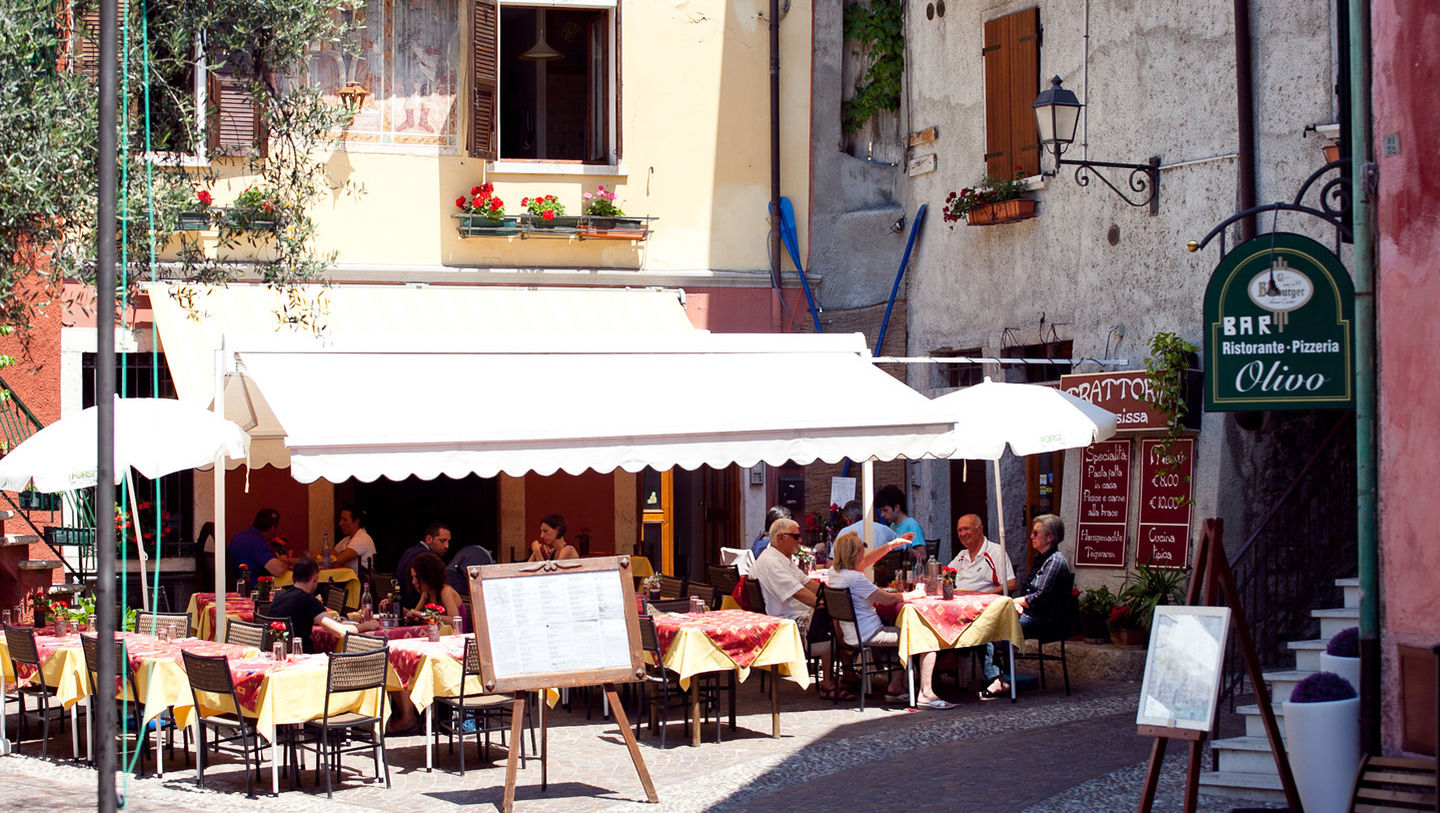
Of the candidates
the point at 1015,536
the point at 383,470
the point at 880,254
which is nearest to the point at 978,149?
the point at 880,254

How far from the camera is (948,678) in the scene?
12.5 metres

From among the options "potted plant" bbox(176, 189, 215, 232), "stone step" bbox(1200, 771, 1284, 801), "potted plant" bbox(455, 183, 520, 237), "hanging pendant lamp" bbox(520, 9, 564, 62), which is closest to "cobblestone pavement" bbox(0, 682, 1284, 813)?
"stone step" bbox(1200, 771, 1284, 801)

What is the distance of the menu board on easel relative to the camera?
8.41 m

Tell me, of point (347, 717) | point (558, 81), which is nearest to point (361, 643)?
point (347, 717)

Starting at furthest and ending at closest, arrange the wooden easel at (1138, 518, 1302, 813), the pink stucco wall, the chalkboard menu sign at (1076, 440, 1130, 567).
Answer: the chalkboard menu sign at (1076, 440, 1130, 567) < the pink stucco wall < the wooden easel at (1138, 518, 1302, 813)

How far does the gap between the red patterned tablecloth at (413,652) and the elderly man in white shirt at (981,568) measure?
3.91 m

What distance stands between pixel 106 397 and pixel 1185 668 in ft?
14.5

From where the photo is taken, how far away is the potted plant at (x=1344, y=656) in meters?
7.83

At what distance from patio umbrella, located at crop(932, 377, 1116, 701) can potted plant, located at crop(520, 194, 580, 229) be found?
5.29 metres

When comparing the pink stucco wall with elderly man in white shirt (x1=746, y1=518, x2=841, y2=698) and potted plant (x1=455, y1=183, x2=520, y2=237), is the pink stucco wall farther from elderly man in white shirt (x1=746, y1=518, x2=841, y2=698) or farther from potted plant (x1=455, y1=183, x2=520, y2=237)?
potted plant (x1=455, y1=183, x2=520, y2=237)

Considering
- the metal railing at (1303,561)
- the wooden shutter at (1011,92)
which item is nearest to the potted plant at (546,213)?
the wooden shutter at (1011,92)

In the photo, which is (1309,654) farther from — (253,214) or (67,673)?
(253,214)

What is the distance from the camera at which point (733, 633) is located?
10344 mm

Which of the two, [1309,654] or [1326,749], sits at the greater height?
[1309,654]
